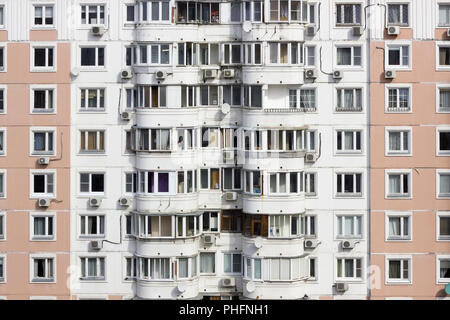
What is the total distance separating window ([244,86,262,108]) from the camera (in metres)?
18.2

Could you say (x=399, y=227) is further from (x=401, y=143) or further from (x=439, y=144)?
(x=439, y=144)

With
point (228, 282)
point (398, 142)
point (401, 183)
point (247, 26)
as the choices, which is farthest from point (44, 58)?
point (401, 183)

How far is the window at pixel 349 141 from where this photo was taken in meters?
18.5

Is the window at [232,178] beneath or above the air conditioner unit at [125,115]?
beneath

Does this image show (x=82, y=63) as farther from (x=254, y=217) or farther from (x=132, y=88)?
(x=254, y=217)

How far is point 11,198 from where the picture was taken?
18594mm

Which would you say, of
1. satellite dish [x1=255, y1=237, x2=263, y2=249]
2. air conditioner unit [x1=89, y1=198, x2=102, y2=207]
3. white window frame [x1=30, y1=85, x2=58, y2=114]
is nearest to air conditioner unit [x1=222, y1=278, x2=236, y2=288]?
satellite dish [x1=255, y1=237, x2=263, y2=249]

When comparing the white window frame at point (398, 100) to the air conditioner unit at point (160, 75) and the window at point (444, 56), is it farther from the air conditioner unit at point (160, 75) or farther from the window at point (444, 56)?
the air conditioner unit at point (160, 75)

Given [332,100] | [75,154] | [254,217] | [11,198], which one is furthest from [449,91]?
[11,198]

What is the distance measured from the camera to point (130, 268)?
18.7 m

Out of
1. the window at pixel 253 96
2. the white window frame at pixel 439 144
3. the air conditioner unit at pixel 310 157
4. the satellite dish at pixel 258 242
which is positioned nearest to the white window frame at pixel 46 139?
the window at pixel 253 96

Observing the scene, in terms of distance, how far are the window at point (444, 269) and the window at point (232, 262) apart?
3.65 metres

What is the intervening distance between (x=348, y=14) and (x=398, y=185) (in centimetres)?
324

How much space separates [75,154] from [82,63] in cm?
166
